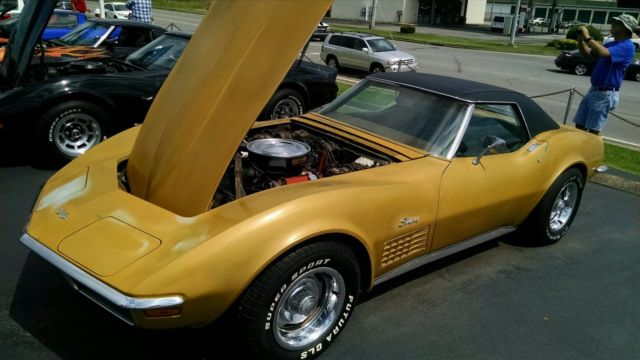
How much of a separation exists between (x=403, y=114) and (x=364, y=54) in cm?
1298

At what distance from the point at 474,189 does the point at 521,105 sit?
1179 millimetres

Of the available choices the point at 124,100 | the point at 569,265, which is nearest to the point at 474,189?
the point at 569,265

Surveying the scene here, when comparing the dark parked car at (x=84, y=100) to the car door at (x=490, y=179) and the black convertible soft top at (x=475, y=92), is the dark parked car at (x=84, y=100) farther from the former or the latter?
A: the car door at (x=490, y=179)

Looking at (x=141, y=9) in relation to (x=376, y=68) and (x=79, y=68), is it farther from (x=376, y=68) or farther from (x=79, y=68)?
(x=79, y=68)

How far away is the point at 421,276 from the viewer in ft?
12.0

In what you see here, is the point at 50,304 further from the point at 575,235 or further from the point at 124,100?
the point at 575,235

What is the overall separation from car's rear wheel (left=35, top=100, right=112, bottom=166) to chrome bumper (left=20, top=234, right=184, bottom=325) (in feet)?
10.8

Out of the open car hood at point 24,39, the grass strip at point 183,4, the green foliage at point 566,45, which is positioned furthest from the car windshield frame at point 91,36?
the grass strip at point 183,4

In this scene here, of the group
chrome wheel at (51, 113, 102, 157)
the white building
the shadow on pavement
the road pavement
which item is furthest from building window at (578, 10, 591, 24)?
the shadow on pavement

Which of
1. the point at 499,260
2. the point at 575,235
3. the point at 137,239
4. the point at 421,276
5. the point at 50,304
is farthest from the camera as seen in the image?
the point at 575,235

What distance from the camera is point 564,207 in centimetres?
446

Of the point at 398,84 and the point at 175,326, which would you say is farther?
the point at 398,84

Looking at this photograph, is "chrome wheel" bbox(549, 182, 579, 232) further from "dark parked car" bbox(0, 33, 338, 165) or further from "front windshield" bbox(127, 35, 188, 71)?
"front windshield" bbox(127, 35, 188, 71)

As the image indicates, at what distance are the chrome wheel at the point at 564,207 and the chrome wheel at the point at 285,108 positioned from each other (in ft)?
13.0
